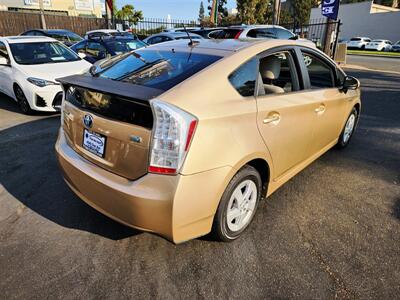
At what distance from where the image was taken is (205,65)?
2.45 metres

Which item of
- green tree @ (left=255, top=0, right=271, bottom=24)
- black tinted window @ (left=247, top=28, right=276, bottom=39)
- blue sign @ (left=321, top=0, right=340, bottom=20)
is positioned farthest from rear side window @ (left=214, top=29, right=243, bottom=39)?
green tree @ (left=255, top=0, right=271, bottom=24)

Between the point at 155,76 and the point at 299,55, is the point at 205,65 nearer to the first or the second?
the point at 155,76

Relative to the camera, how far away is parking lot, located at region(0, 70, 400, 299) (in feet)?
7.29

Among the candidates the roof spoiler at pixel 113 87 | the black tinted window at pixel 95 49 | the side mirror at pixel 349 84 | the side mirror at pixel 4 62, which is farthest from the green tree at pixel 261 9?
the roof spoiler at pixel 113 87

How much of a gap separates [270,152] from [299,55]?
3.81 ft

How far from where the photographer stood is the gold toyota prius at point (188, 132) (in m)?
2.03

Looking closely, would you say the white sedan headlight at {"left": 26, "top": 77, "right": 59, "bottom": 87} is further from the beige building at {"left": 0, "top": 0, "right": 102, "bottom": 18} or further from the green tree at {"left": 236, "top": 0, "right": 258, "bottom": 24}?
the beige building at {"left": 0, "top": 0, "right": 102, "bottom": 18}

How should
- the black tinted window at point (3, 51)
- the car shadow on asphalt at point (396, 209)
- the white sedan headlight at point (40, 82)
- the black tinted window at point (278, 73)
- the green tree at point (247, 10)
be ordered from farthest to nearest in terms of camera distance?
the green tree at point (247, 10) < the black tinted window at point (3, 51) < the white sedan headlight at point (40, 82) < the car shadow on asphalt at point (396, 209) < the black tinted window at point (278, 73)

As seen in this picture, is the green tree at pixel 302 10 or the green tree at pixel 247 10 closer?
the green tree at pixel 247 10

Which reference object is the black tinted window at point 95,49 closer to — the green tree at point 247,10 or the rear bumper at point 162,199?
the rear bumper at point 162,199

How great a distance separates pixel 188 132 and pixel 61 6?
155 ft

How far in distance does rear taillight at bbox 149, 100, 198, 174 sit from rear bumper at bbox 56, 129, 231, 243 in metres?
0.10

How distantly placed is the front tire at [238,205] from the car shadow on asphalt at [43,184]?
85cm

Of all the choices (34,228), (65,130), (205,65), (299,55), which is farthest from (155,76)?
(34,228)
